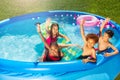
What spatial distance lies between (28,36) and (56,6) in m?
2.29

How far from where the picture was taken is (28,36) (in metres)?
7.68

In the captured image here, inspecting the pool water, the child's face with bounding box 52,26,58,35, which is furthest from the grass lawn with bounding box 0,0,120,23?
the child's face with bounding box 52,26,58,35

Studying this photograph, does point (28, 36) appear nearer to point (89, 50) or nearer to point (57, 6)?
point (57, 6)

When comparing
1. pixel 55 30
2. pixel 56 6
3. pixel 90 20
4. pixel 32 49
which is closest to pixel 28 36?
pixel 32 49

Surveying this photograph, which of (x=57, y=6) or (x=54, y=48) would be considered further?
(x=57, y=6)

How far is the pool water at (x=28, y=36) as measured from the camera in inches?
269

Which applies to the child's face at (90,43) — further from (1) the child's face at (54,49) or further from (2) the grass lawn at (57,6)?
(2) the grass lawn at (57,6)

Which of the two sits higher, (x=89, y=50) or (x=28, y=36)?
(x=89, y=50)

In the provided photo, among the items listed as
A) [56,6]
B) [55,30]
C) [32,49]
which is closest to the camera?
[55,30]

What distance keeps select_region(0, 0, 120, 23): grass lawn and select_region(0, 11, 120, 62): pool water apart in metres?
1.28

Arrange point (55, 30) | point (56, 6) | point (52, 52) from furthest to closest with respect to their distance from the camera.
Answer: point (56, 6) < point (55, 30) < point (52, 52)

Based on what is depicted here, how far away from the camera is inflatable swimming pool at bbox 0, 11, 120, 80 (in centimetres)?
505

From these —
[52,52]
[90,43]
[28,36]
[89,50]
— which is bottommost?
[28,36]

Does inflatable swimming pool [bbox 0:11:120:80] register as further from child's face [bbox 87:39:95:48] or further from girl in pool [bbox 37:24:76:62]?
girl in pool [bbox 37:24:76:62]
